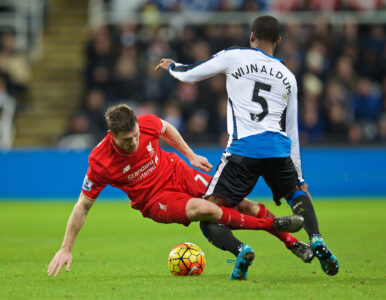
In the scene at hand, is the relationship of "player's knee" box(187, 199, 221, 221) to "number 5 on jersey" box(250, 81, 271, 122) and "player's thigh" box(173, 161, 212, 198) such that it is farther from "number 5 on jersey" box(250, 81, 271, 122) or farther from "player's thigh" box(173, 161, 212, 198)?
"number 5 on jersey" box(250, 81, 271, 122)

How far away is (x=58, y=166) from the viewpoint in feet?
56.1

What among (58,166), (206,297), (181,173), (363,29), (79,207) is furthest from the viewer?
(363,29)

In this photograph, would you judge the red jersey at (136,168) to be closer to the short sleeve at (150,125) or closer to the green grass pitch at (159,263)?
the short sleeve at (150,125)

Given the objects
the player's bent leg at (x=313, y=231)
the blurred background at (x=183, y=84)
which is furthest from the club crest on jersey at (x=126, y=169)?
the blurred background at (x=183, y=84)

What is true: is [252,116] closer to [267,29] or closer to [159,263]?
[267,29]

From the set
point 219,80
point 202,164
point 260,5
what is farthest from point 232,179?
point 260,5

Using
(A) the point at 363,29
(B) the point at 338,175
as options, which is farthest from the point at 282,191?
(A) the point at 363,29

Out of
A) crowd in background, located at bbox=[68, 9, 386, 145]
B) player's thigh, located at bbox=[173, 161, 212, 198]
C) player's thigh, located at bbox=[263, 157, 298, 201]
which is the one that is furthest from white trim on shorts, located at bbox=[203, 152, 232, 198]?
crowd in background, located at bbox=[68, 9, 386, 145]

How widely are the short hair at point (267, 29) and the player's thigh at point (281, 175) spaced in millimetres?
1025

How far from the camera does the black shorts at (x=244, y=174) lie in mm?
6742

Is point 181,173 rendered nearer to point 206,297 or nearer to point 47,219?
point 206,297

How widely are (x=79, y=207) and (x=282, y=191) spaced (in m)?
1.76

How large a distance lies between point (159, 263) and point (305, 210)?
6.40 feet

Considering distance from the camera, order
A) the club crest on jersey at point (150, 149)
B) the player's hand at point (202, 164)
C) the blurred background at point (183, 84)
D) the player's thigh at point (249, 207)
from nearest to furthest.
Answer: the player's hand at point (202, 164), the club crest on jersey at point (150, 149), the player's thigh at point (249, 207), the blurred background at point (183, 84)
